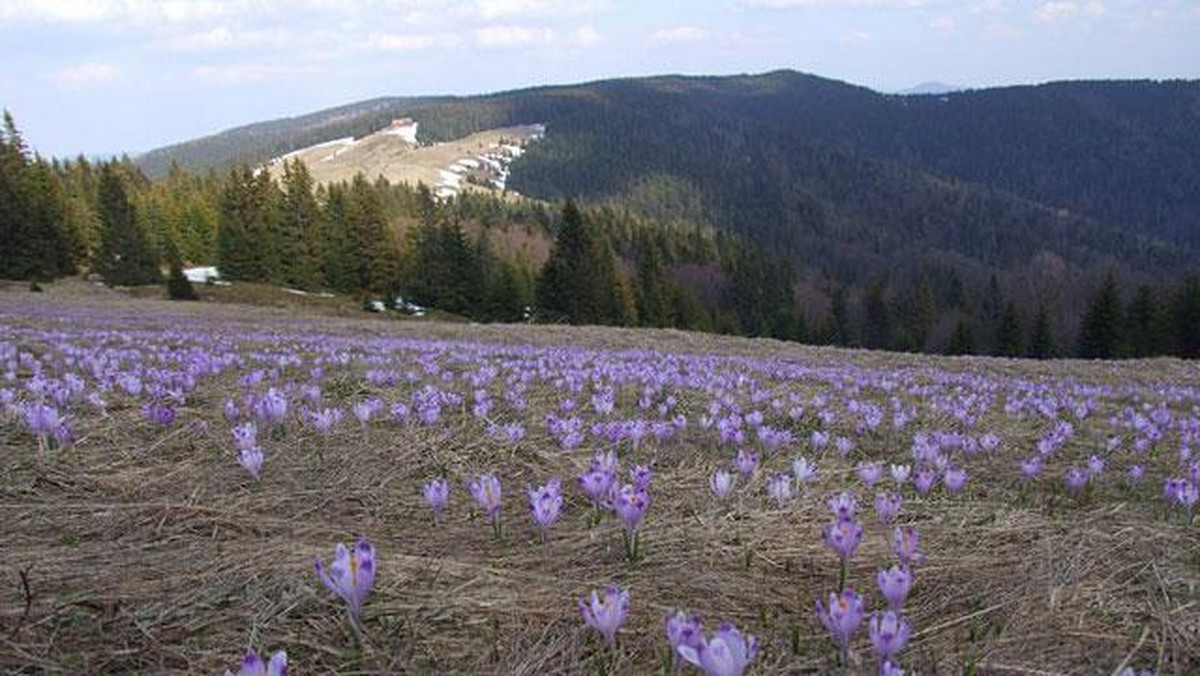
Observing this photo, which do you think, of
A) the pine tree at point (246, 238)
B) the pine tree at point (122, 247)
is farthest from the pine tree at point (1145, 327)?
the pine tree at point (122, 247)

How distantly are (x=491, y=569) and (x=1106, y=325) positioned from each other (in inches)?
2711

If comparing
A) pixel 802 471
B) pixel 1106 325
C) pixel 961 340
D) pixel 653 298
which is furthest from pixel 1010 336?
pixel 802 471

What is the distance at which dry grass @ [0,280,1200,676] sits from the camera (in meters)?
2.23

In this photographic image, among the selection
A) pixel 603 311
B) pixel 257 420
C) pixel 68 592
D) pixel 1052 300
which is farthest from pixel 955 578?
pixel 1052 300

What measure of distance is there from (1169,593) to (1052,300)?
526ft

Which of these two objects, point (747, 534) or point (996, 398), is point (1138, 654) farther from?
point (996, 398)

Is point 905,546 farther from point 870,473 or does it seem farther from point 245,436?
point 245,436

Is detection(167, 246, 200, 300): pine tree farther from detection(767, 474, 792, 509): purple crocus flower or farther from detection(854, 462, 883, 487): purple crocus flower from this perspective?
detection(767, 474, 792, 509): purple crocus flower

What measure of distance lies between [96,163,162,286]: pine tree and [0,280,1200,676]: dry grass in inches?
2359

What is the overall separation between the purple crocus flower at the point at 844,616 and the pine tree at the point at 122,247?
6346 cm

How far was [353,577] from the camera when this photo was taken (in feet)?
7.25

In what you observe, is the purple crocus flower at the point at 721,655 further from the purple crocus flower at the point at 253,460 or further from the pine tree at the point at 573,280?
the pine tree at the point at 573,280

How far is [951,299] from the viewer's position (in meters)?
124

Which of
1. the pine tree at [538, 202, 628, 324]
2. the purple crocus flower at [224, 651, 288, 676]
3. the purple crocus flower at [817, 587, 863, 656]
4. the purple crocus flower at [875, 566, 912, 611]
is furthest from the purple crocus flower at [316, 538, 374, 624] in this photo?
the pine tree at [538, 202, 628, 324]
